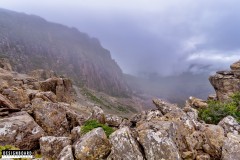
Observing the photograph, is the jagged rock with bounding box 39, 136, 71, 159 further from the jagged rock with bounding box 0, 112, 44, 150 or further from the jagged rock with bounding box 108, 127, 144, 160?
the jagged rock with bounding box 108, 127, 144, 160

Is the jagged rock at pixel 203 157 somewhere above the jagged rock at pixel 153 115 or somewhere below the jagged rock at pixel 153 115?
below

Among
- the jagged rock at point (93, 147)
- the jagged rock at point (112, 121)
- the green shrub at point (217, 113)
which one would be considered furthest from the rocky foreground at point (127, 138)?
the green shrub at point (217, 113)

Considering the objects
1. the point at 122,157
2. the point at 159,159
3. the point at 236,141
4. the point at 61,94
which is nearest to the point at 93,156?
the point at 122,157

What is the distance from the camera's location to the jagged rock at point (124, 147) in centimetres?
2009

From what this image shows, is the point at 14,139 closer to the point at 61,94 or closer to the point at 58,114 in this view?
the point at 58,114

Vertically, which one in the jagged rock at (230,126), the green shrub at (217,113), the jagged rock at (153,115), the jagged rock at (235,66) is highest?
the jagged rock at (235,66)

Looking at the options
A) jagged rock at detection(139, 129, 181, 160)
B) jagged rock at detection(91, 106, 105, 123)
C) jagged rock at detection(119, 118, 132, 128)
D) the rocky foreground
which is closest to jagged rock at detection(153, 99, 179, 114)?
the rocky foreground

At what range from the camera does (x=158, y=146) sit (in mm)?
20281

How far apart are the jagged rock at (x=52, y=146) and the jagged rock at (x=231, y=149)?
13148 millimetres

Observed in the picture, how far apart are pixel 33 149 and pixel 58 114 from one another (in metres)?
6.10

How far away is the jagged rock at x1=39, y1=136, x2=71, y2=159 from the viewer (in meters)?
23.0

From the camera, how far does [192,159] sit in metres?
21.4

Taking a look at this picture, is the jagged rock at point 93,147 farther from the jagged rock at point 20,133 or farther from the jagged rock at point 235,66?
the jagged rock at point 235,66

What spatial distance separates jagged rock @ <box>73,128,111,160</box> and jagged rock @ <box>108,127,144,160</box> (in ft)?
2.45
